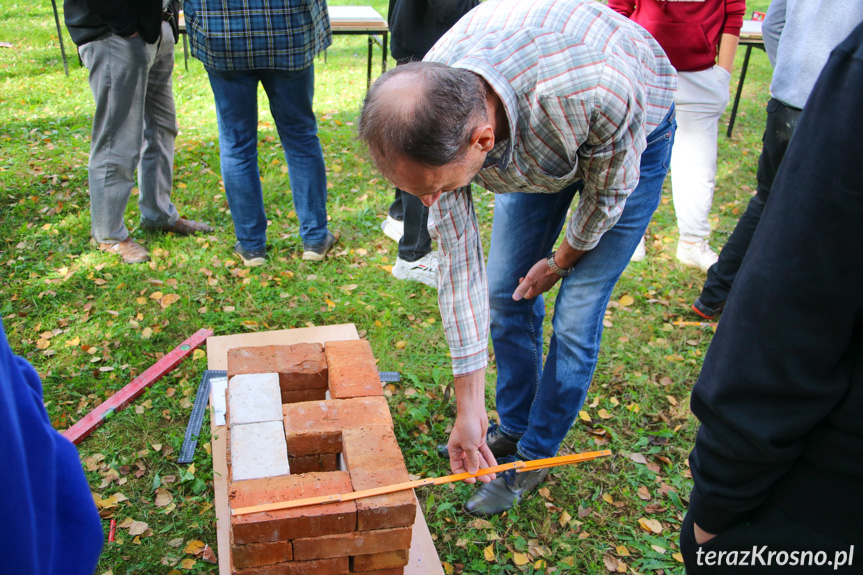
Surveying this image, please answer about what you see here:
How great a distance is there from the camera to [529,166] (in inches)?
67.7

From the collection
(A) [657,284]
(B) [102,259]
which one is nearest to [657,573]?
(A) [657,284]

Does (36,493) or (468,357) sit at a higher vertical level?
(36,493)

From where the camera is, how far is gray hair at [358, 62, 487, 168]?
1383mm

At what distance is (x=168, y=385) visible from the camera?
9.89 ft

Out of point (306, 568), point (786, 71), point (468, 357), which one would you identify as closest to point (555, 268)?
point (468, 357)

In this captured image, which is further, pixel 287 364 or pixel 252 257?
pixel 252 257

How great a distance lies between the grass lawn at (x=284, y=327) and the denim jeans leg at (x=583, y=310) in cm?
44

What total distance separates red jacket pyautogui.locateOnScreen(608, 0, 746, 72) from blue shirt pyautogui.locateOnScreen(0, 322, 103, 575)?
361cm

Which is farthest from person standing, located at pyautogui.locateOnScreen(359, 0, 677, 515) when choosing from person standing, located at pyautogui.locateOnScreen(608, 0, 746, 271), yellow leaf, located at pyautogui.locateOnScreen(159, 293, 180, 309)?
yellow leaf, located at pyautogui.locateOnScreen(159, 293, 180, 309)

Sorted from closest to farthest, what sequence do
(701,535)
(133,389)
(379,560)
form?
1. (701,535)
2. (379,560)
3. (133,389)

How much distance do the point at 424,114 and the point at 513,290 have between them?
1034 millimetres

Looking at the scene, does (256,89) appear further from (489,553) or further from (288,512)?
(489,553)

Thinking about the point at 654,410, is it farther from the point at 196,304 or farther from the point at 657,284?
the point at 196,304

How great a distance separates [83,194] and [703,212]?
4.43m
